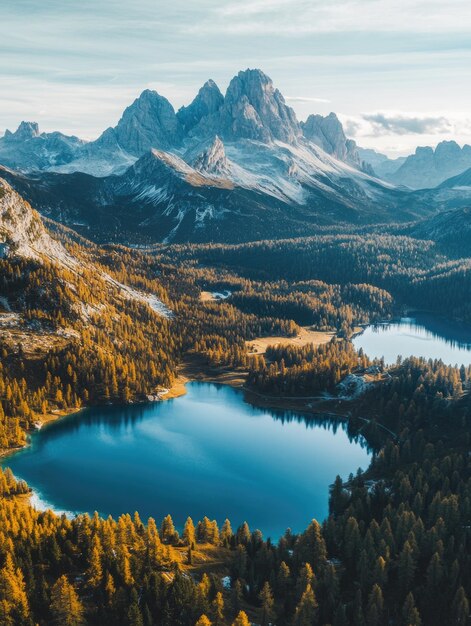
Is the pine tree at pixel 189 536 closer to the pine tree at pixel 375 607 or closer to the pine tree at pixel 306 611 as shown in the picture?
the pine tree at pixel 306 611

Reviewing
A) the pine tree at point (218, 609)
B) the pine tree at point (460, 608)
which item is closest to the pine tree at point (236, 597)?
the pine tree at point (218, 609)

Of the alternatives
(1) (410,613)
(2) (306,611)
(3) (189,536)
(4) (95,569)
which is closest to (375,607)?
(1) (410,613)

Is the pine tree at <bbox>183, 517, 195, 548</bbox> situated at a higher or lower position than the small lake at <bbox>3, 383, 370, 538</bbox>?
higher

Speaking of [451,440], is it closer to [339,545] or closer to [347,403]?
[347,403]

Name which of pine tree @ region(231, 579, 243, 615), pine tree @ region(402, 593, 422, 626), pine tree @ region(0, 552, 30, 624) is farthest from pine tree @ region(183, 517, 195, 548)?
pine tree @ region(402, 593, 422, 626)

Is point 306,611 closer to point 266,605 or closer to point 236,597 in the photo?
point 266,605

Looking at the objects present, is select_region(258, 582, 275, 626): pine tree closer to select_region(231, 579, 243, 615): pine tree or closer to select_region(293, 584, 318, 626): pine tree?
select_region(231, 579, 243, 615): pine tree
